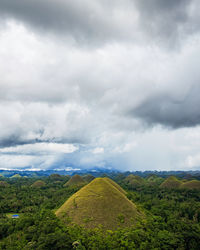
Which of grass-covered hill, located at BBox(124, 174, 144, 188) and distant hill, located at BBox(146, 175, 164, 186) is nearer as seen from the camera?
grass-covered hill, located at BBox(124, 174, 144, 188)

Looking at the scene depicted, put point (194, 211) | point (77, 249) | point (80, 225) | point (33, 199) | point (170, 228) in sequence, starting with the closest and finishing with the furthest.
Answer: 1. point (77, 249)
2. point (80, 225)
3. point (170, 228)
4. point (194, 211)
5. point (33, 199)

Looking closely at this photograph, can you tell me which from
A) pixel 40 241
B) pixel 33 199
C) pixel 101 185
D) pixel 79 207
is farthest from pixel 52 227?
pixel 33 199

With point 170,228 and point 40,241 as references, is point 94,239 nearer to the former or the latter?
point 40,241

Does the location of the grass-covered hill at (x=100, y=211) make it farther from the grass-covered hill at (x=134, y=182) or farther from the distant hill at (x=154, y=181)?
the distant hill at (x=154, y=181)

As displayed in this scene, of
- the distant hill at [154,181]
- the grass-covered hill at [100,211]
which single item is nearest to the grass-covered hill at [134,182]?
the distant hill at [154,181]

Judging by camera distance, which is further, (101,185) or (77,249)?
(101,185)

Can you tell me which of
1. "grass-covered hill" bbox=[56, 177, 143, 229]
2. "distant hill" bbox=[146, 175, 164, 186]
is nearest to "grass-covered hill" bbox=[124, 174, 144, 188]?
"distant hill" bbox=[146, 175, 164, 186]

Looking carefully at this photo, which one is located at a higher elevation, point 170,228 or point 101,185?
point 101,185

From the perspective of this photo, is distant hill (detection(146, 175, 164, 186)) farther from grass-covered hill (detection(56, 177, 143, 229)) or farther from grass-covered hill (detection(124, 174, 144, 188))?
grass-covered hill (detection(56, 177, 143, 229))

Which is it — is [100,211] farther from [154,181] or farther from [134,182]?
[154,181]
